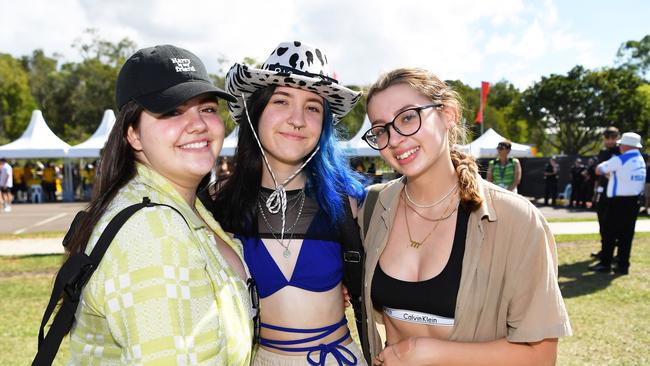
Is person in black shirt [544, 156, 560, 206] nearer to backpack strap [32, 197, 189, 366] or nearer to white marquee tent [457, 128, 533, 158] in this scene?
white marquee tent [457, 128, 533, 158]

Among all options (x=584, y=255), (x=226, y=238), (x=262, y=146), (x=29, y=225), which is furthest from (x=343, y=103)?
(x=29, y=225)

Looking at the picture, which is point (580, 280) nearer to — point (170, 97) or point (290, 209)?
point (290, 209)

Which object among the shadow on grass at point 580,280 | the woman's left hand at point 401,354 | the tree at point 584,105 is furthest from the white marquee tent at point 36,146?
the tree at point 584,105

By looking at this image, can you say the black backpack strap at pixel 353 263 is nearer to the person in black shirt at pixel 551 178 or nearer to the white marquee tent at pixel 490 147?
the white marquee tent at pixel 490 147

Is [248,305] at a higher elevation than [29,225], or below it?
higher

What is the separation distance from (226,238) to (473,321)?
109cm

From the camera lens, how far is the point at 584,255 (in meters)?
9.52

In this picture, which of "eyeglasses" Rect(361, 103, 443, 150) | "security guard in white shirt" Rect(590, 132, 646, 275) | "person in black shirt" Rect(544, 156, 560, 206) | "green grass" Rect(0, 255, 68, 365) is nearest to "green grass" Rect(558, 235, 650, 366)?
"security guard in white shirt" Rect(590, 132, 646, 275)

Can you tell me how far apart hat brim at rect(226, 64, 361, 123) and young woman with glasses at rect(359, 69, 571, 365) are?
428mm

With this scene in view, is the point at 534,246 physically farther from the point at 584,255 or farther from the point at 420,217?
the point at 584,255

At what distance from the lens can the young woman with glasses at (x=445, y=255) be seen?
1890 millimetres

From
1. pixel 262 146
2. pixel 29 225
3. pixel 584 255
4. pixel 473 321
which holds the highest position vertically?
pixel 262 146

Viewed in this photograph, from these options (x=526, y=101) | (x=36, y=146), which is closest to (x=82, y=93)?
(x=36, y=146)

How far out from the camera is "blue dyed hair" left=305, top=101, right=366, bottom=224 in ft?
9.21
